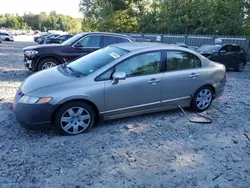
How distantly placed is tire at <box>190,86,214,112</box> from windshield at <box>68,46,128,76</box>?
1.94 m

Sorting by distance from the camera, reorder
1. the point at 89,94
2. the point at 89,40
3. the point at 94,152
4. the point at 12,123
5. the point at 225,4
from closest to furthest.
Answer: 1. the point at 94,152
2. the point at 89,94
3. the point at 12,123
4. the point at 89,40
5. the point at 225,4

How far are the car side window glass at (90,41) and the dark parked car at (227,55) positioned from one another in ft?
19.2

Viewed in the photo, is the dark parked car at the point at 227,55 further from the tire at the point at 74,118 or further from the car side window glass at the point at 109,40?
the tire at the point at 74,118

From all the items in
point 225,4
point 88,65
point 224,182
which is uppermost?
point 225,4

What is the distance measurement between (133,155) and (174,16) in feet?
81.9

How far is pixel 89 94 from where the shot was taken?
375cm

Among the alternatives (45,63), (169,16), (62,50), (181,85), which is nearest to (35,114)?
(181,85)

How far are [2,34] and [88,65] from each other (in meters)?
36.8

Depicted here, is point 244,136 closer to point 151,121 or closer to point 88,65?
point 151,121

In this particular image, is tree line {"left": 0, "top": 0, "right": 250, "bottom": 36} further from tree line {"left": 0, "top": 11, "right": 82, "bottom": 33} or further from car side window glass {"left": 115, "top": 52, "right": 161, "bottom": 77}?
tree line {"left": 0, "top": 11, "right": 82, "bottom": 33}

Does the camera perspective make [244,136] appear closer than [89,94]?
No

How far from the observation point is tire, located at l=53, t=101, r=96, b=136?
12.0 ft

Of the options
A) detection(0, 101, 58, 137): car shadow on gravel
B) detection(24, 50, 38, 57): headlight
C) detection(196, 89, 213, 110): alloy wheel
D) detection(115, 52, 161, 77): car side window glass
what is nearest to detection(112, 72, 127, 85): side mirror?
detection(115, 52, 161, 77): car side window glass

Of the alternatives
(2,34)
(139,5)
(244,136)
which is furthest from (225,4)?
(2,34)
